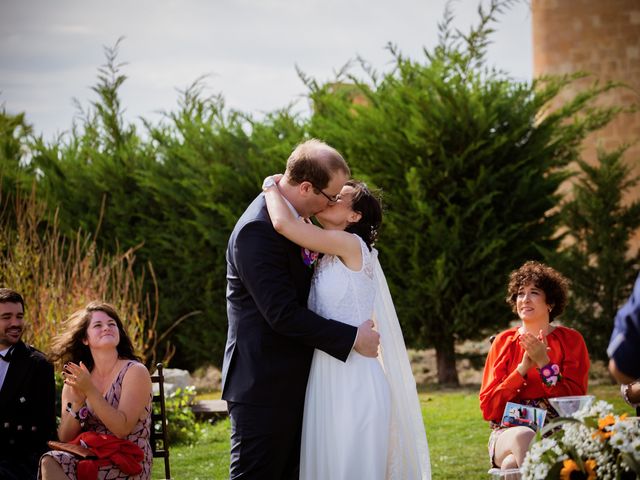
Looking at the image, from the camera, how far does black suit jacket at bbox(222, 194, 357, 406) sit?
4125 millimetres

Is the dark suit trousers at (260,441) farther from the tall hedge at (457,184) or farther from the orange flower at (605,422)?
the tall hedge at (457,184)

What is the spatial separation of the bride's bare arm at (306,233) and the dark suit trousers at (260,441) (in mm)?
Result: 718

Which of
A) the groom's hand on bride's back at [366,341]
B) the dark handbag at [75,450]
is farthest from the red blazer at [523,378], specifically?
the dark handbag at [75,450]

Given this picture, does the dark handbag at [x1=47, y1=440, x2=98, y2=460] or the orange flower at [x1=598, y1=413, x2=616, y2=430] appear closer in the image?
the orange flower at [x1=598, y1=413, x2=616, y2=430]

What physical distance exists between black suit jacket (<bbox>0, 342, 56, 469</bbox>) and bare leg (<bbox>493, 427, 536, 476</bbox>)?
244 cm

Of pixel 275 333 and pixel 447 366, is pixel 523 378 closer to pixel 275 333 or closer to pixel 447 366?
pixel 275 333

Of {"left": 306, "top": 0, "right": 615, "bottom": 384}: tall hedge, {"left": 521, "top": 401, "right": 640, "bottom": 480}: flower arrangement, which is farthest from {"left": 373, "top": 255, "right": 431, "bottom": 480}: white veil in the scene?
{"left": 306, "top": 0, "right": 615, "bottom": 384}: tall hedge

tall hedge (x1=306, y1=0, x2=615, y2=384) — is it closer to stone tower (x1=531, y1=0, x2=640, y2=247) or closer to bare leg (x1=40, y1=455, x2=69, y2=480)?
stone tower (x1=531, y1=0, x2=640, y2=247)

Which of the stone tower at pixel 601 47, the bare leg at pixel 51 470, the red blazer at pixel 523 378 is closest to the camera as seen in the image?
the bare leg at pixel 51 470

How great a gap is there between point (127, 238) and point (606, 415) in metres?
9.62

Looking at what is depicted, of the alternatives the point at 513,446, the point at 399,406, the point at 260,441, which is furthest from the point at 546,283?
the point at 260,441

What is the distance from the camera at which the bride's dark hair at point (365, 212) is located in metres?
4.51

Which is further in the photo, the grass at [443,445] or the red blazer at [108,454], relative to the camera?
the grass at [443,445]

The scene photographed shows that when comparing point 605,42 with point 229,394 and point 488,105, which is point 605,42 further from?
point 229,394
